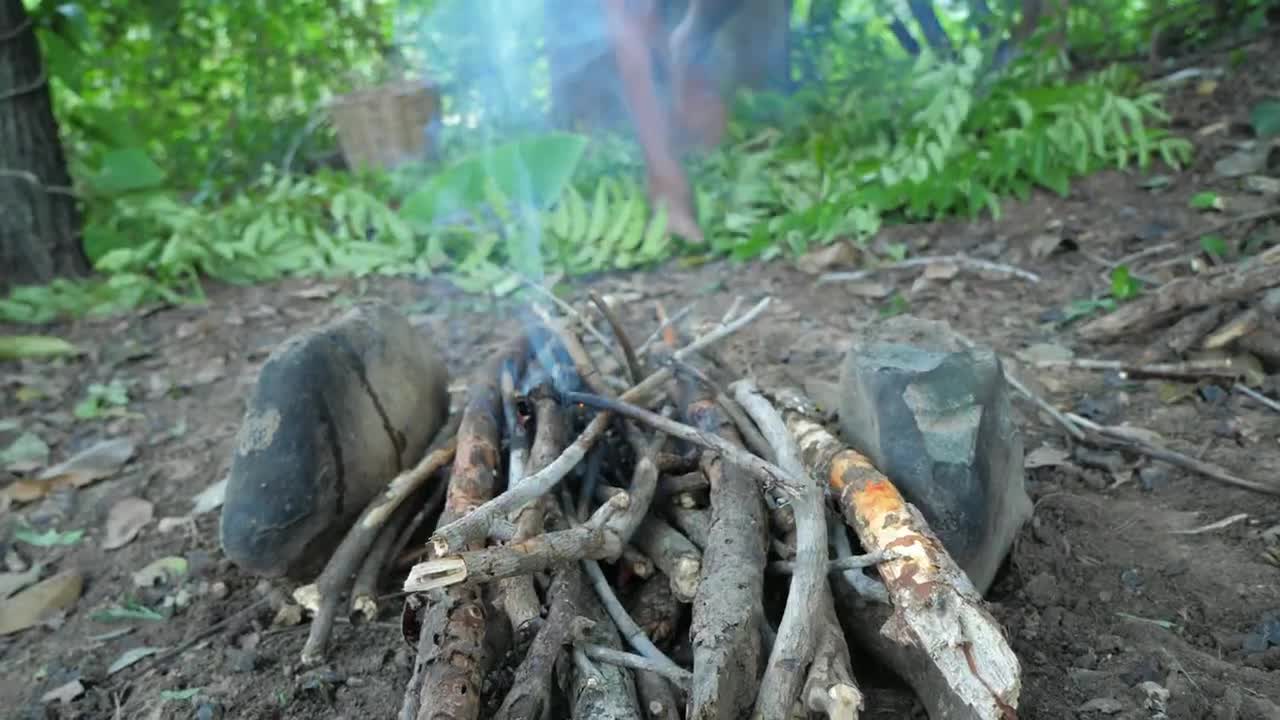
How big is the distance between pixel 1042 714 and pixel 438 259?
13.5ft

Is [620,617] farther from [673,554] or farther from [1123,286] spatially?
A: [1123,286]

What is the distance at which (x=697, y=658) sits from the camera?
1.44 m

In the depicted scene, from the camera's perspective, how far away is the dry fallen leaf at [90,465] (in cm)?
305

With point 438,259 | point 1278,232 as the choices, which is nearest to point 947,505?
point 1278,232

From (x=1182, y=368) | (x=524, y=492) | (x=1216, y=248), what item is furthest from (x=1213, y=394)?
(x=524, y=492)

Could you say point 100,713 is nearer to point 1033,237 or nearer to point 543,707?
point 543,707

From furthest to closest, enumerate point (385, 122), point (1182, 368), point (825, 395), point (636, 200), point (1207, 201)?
point (385, 122) → point (636, 200) → point (1207, 201) → point (1182, 368) → point (825, 395)

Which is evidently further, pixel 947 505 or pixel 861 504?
pixel 947 505

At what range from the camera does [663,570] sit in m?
1.81

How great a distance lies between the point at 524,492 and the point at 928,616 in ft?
2.41

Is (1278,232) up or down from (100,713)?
up

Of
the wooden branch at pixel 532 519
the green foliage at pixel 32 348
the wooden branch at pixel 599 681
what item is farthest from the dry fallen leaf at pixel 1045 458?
the green foliage at pixel 32 348

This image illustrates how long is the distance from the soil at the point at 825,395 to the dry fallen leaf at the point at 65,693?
2cm

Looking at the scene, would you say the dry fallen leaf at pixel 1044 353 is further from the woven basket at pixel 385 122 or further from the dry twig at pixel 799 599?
the woven basket at pixel 385 122
